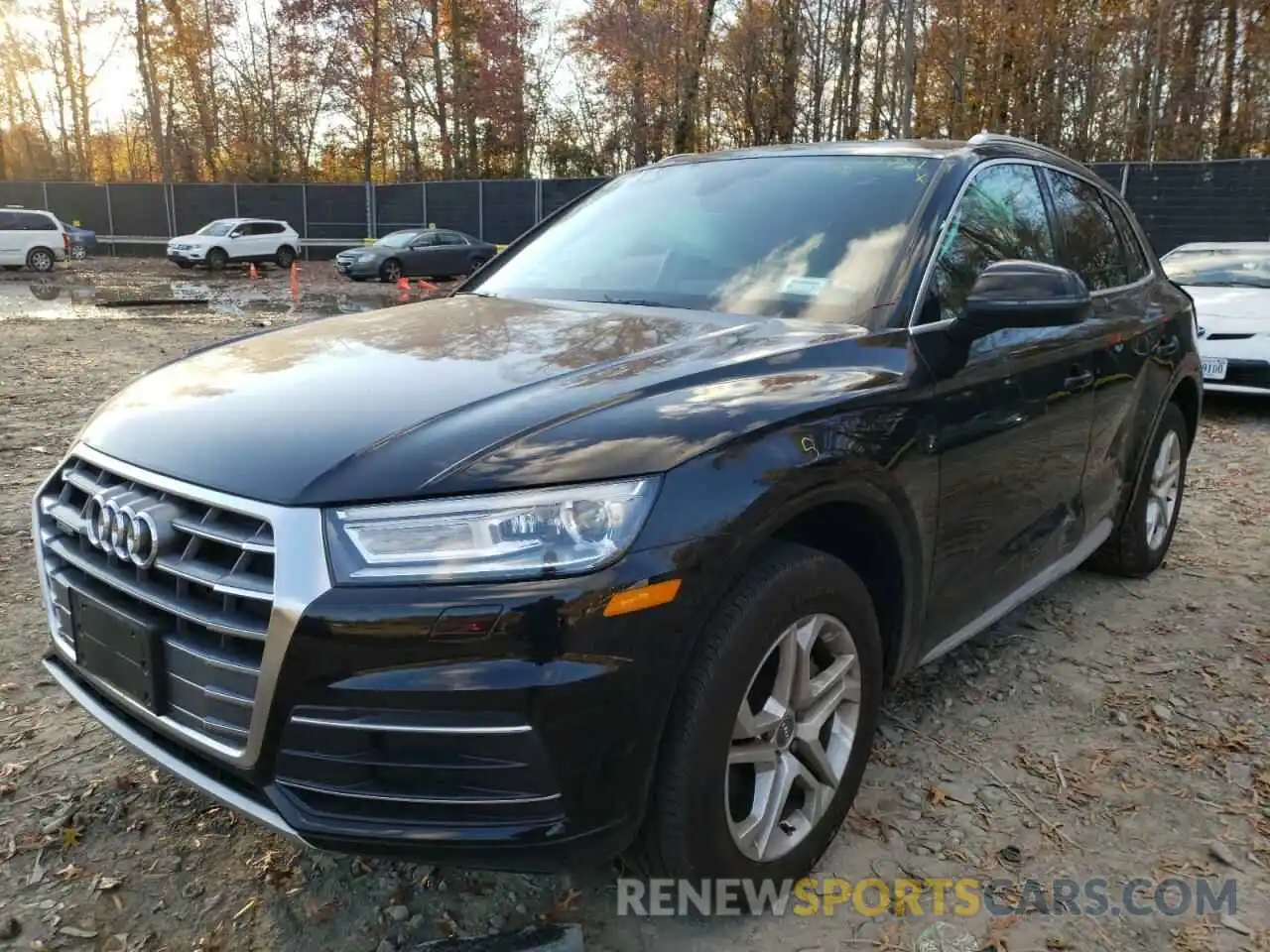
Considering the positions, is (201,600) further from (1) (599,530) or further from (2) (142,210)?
(2) (142,210)

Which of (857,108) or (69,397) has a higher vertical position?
(857,108)

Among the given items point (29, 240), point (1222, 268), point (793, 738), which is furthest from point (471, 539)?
point (29, 240)

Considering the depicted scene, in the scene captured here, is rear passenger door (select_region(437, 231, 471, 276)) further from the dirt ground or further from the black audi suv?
the black audi suv

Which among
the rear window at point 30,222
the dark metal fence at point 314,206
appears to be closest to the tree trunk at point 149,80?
the dark metal fence at point 314,206

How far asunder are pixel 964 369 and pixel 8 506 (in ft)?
15.9

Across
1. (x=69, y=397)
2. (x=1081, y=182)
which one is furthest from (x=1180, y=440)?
(x=69, y=397)

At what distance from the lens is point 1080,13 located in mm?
28359

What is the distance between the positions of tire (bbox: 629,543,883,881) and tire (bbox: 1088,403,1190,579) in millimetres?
2481

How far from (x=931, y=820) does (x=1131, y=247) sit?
9.37 feet

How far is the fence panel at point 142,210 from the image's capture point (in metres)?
35.2

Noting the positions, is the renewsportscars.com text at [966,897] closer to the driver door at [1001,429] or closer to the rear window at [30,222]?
the driver door at [1001,429]

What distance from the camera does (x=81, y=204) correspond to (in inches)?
1415

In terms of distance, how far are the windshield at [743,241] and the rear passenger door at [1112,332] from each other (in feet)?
3.43

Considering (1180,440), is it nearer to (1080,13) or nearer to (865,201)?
(865,201)
